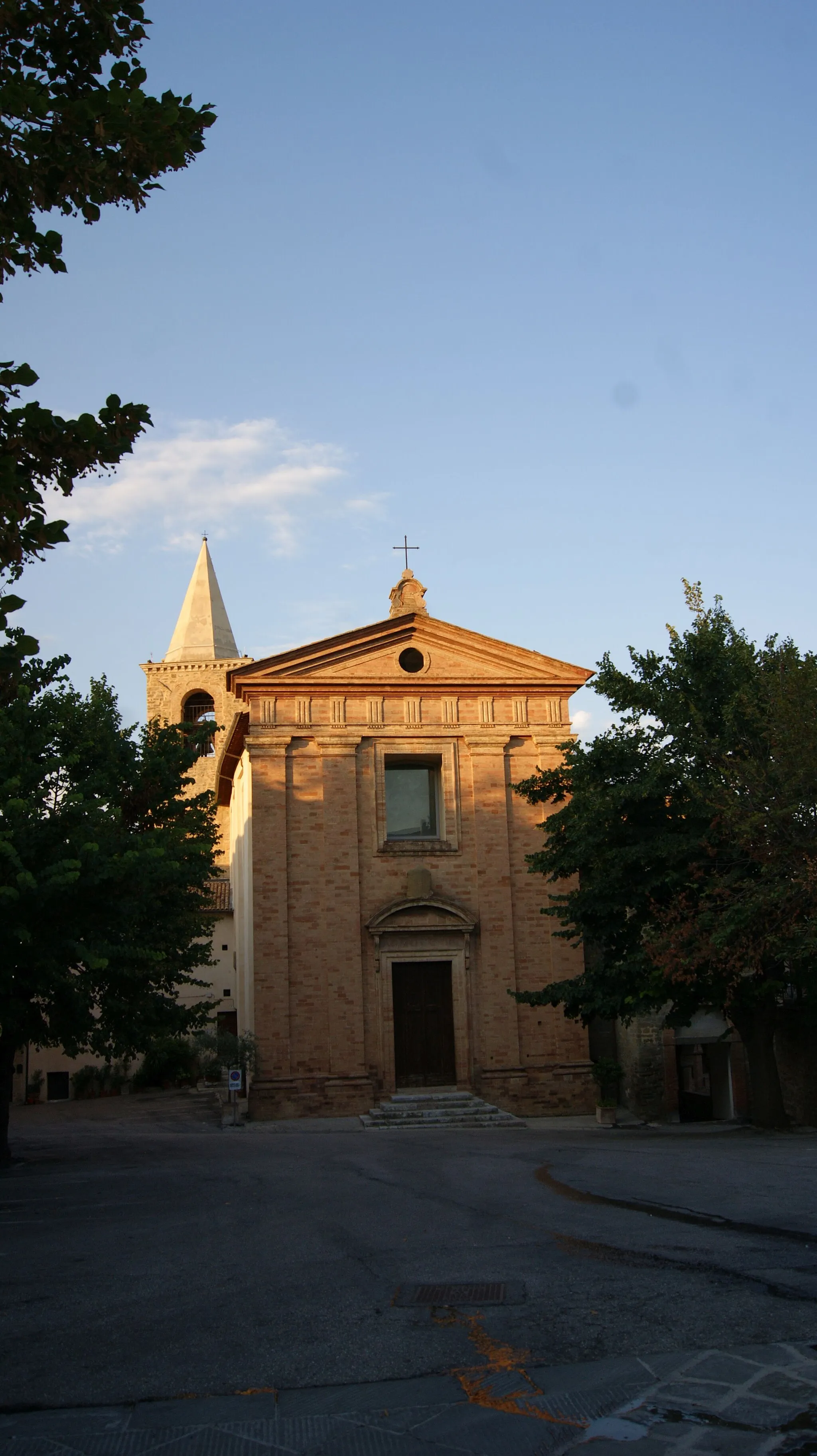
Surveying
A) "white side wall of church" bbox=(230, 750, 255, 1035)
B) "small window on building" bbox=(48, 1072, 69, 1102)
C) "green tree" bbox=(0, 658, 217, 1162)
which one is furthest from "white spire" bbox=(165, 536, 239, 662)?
"green tree" bbox=(0, 658, 217, 1162)

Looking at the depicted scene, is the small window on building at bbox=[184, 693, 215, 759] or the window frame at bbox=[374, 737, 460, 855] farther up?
the small window on building at bbox=[184, 693, 215, 759]

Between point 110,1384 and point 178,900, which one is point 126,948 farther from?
point 110,1384

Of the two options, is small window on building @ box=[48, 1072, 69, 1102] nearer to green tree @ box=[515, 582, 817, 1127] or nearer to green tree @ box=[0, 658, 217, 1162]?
green tree @ box=[0, 658, 217, 1162]

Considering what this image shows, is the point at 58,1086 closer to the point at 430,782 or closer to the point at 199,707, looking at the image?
the point at 430,782

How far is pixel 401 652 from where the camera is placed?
27859mm

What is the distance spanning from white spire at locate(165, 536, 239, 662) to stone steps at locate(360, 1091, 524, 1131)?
1038 inches

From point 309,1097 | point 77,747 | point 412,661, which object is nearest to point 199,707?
point 412,661

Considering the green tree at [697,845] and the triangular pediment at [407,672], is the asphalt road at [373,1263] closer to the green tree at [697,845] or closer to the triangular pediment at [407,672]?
the green tree at [697,845]

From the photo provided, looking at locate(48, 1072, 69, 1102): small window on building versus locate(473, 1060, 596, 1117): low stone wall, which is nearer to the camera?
locate(473, 1060, 596, 1117): low stone wall

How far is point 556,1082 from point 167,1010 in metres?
10.6

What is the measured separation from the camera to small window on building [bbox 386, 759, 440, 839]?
27.8 m

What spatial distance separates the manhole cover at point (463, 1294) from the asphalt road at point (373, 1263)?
0.13 m

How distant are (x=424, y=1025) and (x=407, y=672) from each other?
7.95m

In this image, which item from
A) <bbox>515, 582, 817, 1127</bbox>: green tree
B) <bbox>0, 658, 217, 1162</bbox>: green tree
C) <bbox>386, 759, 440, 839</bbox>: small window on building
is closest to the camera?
<bbox>0, 658, 217, 1162</bbox>: green tree
